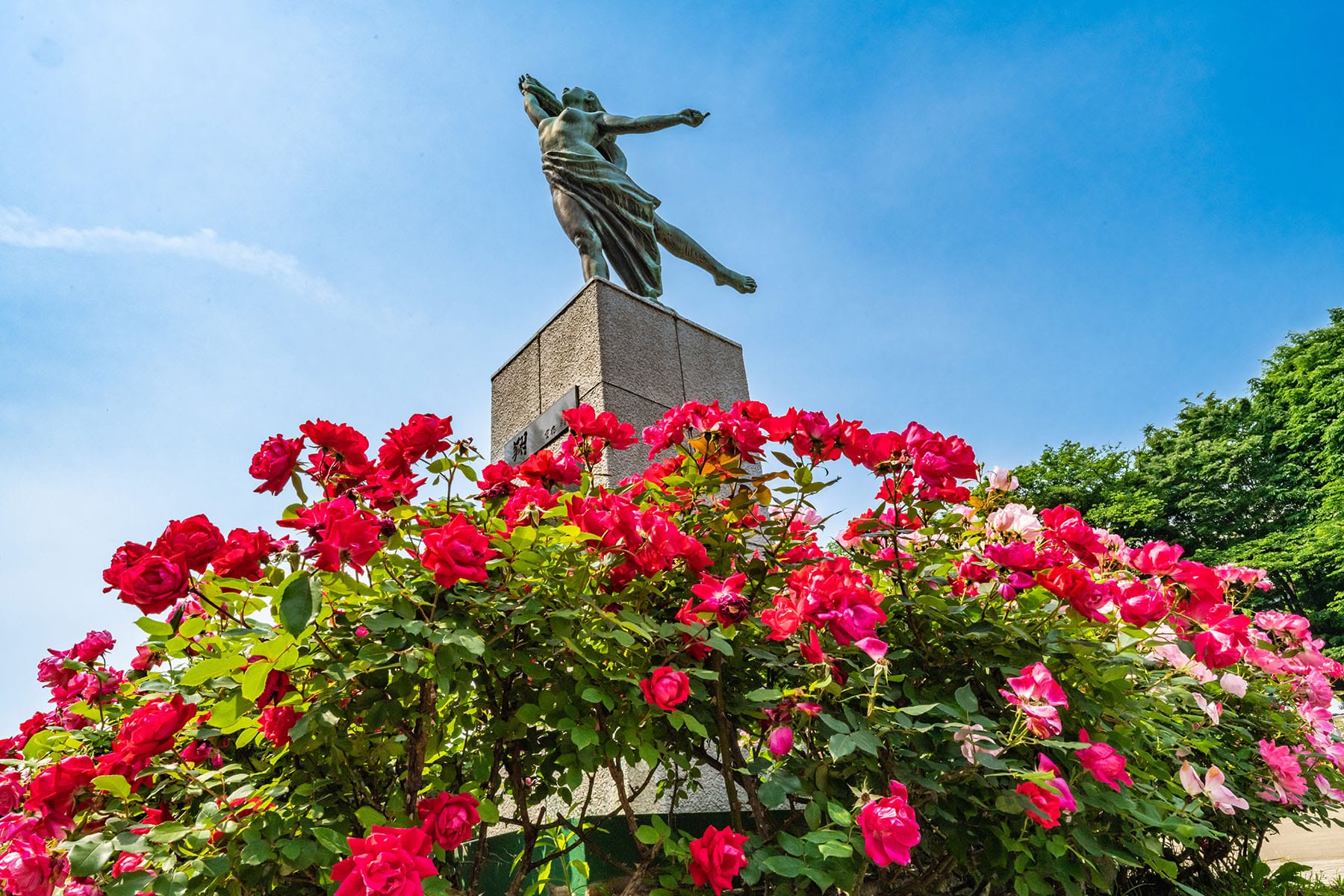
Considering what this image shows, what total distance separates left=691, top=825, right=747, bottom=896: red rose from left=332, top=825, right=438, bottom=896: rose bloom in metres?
0.49

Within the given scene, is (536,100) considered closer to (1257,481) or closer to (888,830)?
(888,830)

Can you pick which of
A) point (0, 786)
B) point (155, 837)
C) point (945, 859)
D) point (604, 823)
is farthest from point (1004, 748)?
point (0, 786)

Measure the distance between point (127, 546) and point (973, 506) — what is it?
206 cm

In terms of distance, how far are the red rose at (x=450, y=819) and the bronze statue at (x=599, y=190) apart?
4097 millimetres

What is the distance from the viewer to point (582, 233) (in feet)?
17.4

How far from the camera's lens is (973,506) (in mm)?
2297

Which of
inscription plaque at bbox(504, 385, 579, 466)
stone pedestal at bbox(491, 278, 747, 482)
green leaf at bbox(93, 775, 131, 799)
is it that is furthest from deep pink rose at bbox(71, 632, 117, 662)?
stone pedestal at bbox(491, 278, 747, 482)

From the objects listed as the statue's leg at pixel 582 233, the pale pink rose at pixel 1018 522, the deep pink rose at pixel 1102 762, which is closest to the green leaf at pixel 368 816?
the deep pink rose at pixel 1102 762

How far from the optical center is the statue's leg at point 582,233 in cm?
517

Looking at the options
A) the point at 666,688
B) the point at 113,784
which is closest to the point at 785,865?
the point at 666,688

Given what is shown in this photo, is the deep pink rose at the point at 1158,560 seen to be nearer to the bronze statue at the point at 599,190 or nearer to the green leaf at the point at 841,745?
the green leaf at the point at 841,745

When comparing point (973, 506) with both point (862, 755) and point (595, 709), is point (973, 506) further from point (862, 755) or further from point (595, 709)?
point (595, 709)

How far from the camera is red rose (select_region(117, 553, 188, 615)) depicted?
129 cm

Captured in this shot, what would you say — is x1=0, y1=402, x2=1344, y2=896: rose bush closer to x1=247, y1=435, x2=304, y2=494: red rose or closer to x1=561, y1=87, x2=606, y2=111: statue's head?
x1=247, y1=435, x2=304, y2=494: red rose
